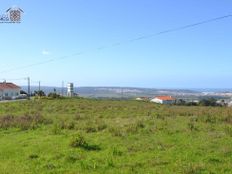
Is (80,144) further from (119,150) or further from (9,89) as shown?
(9,89)

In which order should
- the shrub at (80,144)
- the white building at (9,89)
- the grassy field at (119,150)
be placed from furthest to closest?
the white building at (9,89), the shrub at (80,144), the grassy field at (119,150)

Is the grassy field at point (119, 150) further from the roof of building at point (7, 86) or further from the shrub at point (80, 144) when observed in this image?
the roof of building at point (7, 86)

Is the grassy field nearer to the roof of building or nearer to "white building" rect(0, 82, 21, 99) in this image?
"white building" rect(0, 82, 21, 99)

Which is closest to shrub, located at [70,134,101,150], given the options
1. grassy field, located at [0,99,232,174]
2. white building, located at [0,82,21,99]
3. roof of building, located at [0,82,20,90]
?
grassy field, located at [0,99,232,174]

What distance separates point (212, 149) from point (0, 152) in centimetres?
668

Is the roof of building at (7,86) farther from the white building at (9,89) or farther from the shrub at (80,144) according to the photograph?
the shrub at (80,144)

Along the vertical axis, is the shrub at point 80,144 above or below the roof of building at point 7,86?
below

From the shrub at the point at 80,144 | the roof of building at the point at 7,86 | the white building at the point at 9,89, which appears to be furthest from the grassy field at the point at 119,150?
the roof of building at the point at 7,86

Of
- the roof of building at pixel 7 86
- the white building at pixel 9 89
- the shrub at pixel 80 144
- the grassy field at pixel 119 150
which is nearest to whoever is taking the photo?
the grassy field at pixel 119 150

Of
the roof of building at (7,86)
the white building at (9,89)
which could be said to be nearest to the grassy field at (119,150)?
the white building at (9,89)

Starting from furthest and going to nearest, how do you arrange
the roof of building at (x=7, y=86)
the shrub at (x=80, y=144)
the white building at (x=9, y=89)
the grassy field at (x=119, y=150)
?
the roof of building at (x=7, y=86) → the white building at (x=9, y=89) → the shrub at (x=80, y=144) → the grassy field at (x=119, y=150)

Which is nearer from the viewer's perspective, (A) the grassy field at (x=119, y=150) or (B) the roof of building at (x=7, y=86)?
(A) the grassy field at (x=119, y=150)

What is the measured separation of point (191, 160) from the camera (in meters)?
11.4

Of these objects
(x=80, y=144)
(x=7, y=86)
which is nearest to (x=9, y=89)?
(x=7, y=86)
